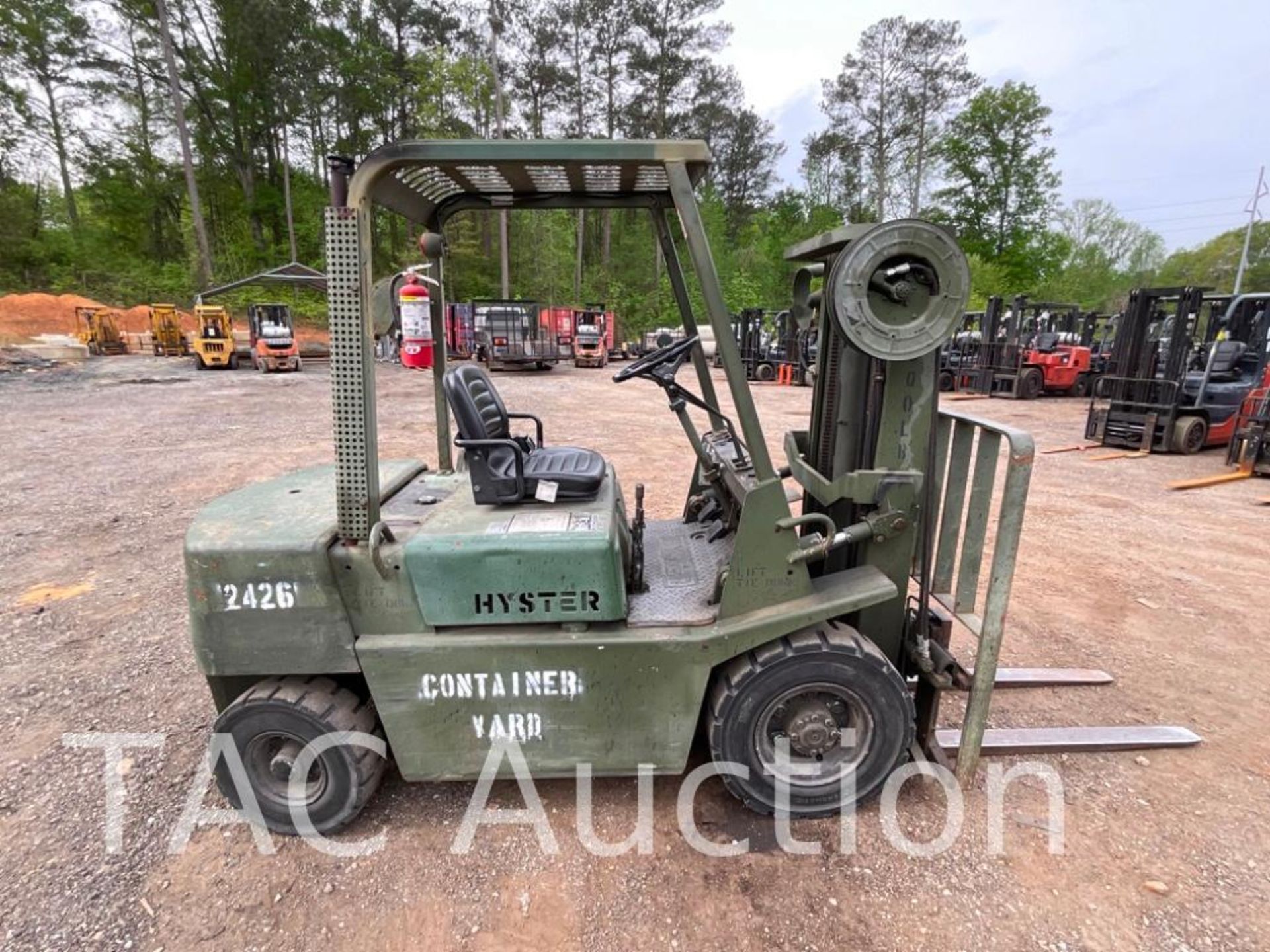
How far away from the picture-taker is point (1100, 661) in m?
4.17

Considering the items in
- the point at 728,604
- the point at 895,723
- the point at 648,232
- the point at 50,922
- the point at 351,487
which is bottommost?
the point at 50,922

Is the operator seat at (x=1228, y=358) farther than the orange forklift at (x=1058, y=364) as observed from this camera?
No

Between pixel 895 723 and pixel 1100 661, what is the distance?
Result: 2376 millimetres

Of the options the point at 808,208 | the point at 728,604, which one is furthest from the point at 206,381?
the point at 808,208

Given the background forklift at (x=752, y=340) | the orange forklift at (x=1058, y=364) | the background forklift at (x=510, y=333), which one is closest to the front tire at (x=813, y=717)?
the orange forklift at (x=1058, y=364)

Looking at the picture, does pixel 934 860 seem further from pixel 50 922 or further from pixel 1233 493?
pixel 1233 493

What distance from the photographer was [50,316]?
29031mm

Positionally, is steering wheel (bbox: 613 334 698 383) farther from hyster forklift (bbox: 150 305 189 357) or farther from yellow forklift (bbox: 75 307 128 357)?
yellow forklift (bbox: 75 307 128 357)

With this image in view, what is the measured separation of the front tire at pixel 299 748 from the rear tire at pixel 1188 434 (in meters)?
12.8

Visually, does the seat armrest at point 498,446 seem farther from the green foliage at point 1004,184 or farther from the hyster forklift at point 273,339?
the green foliage at point 1004,184

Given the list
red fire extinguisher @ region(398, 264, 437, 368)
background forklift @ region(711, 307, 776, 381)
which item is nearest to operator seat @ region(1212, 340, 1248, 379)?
background forklift @ region(711, 307, 776, 381)

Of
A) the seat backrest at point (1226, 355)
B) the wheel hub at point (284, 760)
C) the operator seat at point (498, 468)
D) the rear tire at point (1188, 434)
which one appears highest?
the seat backrest at point (1226, 355)

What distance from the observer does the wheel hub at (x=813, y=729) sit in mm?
2787

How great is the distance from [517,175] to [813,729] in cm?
267
